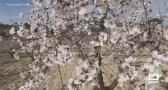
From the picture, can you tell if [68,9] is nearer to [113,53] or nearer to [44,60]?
[113,53]

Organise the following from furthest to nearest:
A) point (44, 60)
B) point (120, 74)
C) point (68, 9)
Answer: point (44, 60)
point (68, 9)
point (120, 74)

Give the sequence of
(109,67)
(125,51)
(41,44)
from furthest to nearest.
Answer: (109,67)
(41,44)
(125,51)

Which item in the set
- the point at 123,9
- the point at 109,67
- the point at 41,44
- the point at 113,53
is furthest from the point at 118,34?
the point at 109,67

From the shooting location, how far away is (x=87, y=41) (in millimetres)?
5195

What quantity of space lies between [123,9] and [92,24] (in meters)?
0.62

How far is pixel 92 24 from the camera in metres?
5.29

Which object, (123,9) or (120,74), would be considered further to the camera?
(123,9)

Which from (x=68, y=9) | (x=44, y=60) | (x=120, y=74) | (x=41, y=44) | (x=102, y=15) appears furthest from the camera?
(x=41, y=44)

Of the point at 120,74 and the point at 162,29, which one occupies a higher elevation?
the point at 162,29

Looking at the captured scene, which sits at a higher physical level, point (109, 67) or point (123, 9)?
point (123, 9)

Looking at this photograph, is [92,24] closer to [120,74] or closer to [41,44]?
[120,74]

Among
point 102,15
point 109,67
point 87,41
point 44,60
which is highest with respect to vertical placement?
point 102,15

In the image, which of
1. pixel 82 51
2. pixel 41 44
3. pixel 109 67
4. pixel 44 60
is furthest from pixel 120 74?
pixel 109 67

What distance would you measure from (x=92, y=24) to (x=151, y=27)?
0.86 meters
